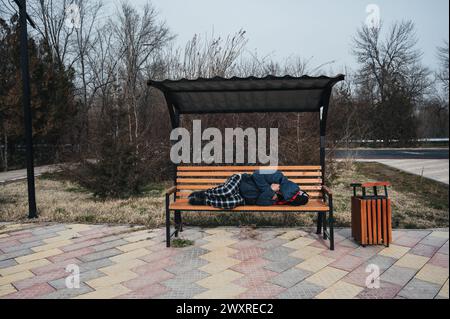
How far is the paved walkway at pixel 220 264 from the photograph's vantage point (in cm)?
280

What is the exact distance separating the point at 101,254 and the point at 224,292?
5.69ft

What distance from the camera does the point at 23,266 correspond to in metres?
3.44

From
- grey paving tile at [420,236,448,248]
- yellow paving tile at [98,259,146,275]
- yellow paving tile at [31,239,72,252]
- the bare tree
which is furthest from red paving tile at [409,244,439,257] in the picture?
the bare tree

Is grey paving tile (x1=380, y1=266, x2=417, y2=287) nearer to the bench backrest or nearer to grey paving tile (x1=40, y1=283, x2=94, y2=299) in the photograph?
the bench backrest

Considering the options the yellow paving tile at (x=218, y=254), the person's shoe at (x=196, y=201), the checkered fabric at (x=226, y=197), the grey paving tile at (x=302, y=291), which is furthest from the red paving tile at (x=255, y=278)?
the person's shoe at (x=196, y=201)

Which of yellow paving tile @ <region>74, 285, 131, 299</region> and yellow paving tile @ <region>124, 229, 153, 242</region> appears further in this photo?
yellow paving tile @ <region>124, 229, 153, 242</region>

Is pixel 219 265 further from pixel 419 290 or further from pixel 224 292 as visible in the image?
pixel 419 290

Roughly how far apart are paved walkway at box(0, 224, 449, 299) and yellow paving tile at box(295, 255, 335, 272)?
0.03 ft

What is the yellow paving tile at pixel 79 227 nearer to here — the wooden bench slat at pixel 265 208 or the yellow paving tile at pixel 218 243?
the wooden bench slat at pixel 265 208

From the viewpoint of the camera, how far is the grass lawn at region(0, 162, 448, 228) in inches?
200

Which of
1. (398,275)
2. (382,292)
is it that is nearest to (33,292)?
(382,292)

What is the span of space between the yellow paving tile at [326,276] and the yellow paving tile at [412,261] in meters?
0.68

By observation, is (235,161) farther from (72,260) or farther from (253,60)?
(72,260)

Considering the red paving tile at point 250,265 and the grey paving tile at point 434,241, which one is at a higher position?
the grey paving tile at point 434,241
